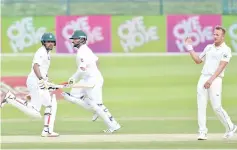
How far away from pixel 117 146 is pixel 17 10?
14862 millimetres

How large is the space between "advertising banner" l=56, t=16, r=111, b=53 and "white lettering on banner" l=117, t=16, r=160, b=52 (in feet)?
1.35

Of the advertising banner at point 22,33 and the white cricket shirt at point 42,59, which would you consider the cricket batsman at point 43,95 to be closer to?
the white cricket shirt at point 42,59

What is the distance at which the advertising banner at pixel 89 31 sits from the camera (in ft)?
75.2

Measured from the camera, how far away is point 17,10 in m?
25.2

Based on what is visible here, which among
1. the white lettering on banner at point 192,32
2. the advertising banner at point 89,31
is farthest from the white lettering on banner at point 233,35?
the advertising banner at point 89,31

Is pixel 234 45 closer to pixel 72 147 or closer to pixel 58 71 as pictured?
pixel 58 71

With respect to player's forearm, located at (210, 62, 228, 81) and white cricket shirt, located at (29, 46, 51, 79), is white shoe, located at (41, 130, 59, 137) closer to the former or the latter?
white cricket shirt, located at (29, 46, 51, 79)

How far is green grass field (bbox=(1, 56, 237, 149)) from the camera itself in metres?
11.4

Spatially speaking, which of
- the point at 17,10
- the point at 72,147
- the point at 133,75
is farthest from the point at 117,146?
the point at 17,10

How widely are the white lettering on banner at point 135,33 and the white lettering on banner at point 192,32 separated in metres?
0.57

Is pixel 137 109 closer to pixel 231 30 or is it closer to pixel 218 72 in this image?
pixel 218 72

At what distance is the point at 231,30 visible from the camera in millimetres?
22859

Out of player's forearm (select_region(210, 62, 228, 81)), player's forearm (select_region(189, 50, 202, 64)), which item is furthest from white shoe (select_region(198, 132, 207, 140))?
player's forearm (select_region(189, 50, 202, 64))

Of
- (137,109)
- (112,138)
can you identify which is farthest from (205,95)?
(137,109)
